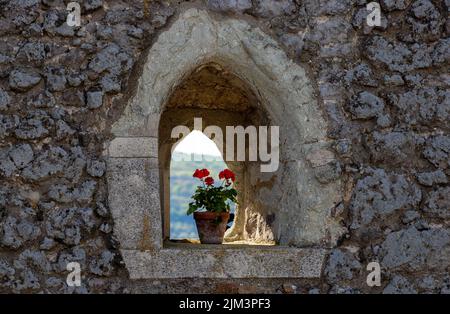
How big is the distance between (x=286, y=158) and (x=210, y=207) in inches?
23.1

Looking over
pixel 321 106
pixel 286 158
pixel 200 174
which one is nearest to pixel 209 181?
pixel 200 174

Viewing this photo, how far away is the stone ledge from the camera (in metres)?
4.02

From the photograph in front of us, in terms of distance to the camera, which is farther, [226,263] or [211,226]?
[211,226]

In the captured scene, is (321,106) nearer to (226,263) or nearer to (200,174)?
(200,174)

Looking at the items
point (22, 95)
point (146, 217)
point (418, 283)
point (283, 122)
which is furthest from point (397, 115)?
point (22, 95)

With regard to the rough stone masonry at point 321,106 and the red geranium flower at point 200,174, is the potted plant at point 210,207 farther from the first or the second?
the rough stone masonry at point 321,106

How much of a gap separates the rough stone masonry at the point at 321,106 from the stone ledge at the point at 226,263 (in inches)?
2.0

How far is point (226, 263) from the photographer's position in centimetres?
412

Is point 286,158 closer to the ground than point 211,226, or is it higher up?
higher up

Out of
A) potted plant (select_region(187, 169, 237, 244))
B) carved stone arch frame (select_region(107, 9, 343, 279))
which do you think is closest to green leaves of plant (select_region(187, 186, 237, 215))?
potted plant (select_region(187, 169, 237, 244))

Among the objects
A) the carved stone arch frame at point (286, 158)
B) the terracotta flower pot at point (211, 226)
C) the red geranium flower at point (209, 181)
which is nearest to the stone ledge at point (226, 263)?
the carved stone arch frame at point (286, 158)

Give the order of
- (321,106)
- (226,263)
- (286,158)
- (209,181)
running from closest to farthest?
(226,263)
(321,106)
(286,158)
(209,181)

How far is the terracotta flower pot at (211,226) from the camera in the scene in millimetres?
4680
